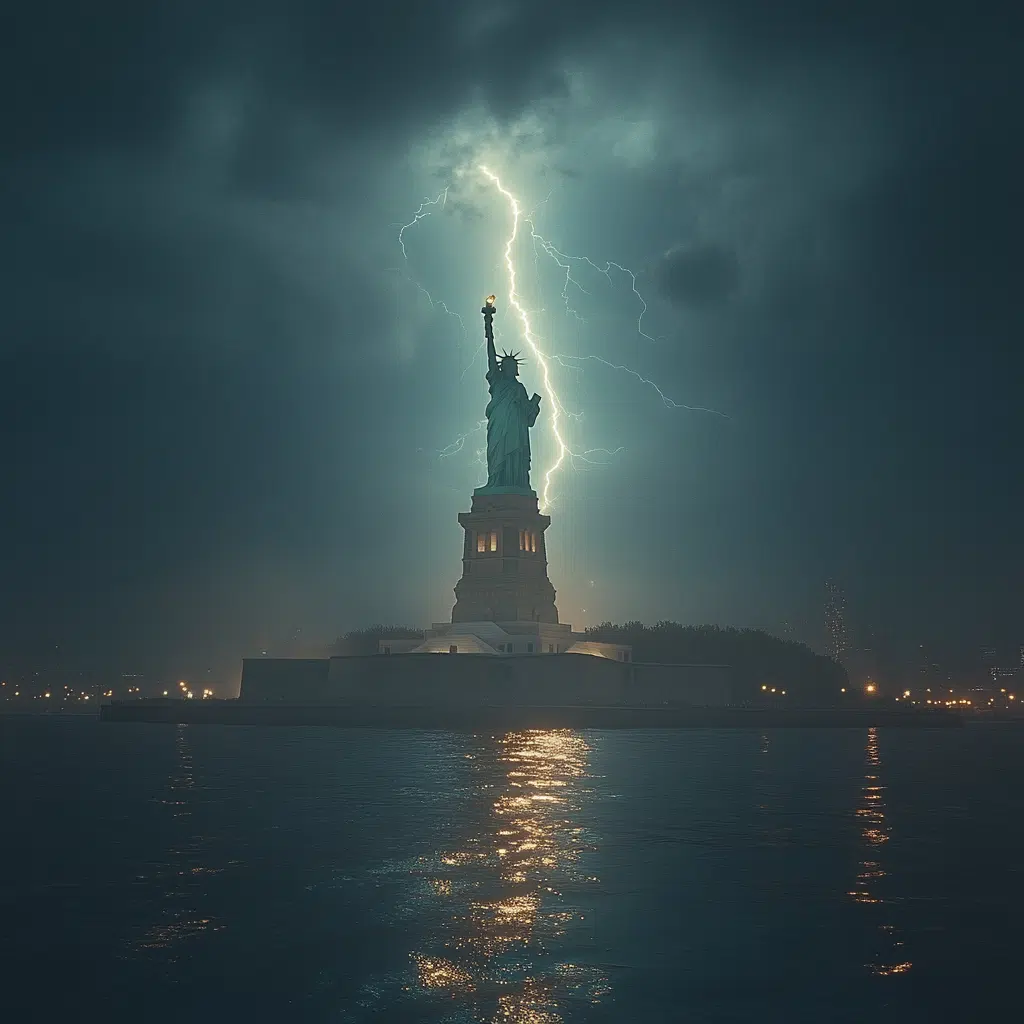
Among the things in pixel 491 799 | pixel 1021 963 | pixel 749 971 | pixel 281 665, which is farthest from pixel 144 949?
pixel 281 665

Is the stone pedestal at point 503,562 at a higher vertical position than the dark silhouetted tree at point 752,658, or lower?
higher

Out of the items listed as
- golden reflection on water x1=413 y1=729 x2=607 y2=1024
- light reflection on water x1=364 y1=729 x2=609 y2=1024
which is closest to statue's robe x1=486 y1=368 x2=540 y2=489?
golden reflection on water x1=413 y1=729 x2=607 y2=1024

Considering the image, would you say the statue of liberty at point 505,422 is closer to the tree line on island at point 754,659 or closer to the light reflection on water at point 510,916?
the tree line on island at point 754,659

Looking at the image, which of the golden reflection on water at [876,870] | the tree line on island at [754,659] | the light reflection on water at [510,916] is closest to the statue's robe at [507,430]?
the tree line on island at [754,659]

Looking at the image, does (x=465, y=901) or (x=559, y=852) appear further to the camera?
(x=559, y=852)

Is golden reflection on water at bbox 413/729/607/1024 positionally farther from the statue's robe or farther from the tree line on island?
the tree line on island

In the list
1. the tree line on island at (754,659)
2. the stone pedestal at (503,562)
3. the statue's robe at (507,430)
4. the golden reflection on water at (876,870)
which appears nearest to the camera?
the golden reflection on water at (876,870)

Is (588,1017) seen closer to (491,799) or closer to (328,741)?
(491,799)
